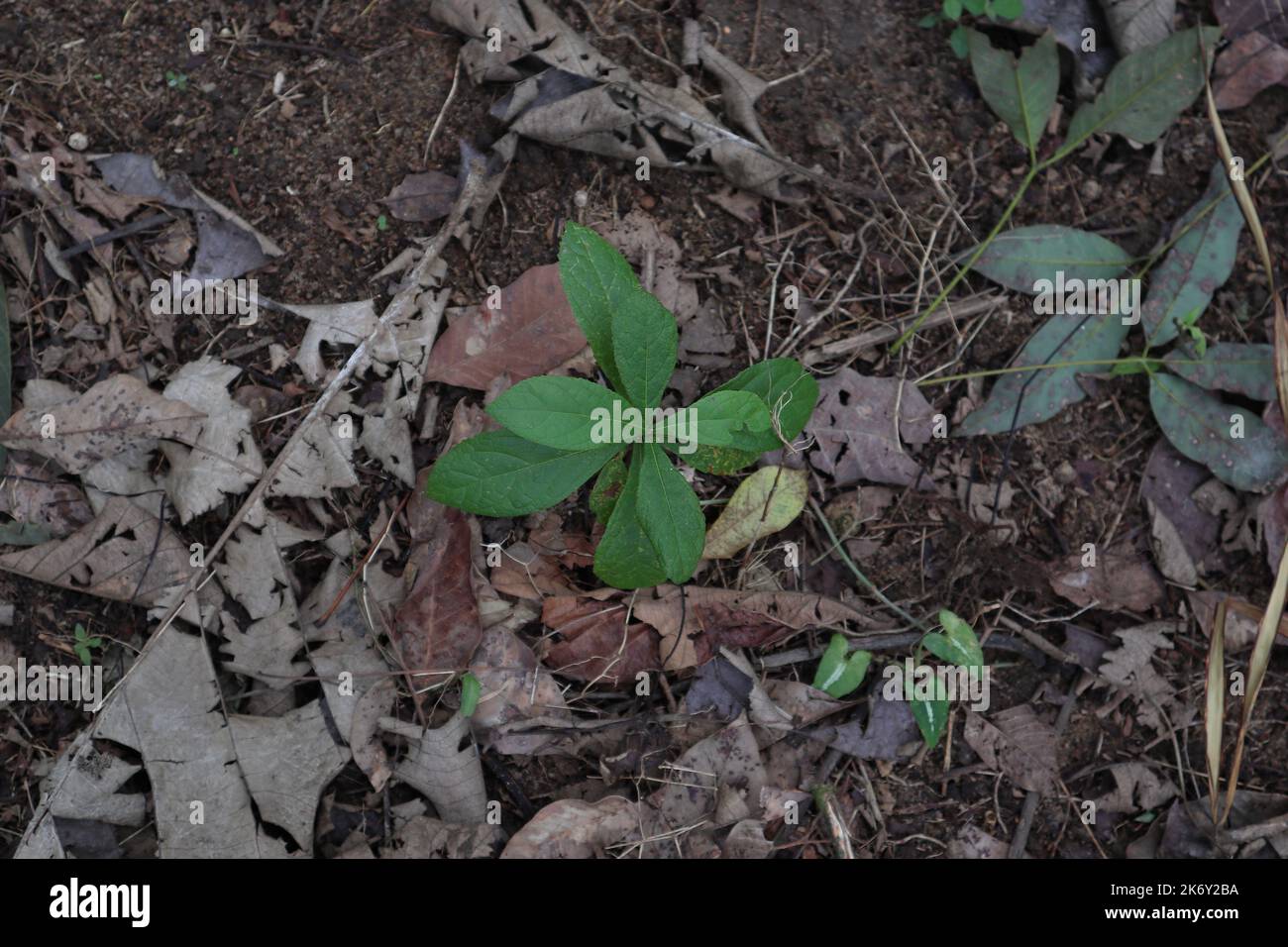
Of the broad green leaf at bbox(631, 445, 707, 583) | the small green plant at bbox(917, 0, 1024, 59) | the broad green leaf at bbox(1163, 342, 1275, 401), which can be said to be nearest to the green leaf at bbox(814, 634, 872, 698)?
the broad green leaf at bbox(631, 445, 707, 583)

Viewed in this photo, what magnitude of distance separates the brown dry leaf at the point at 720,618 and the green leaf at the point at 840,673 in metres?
0.12

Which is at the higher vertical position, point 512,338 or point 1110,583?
point 512,338

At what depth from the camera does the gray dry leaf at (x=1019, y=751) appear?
2.93 metres

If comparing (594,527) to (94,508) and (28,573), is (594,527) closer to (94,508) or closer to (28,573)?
(94,508)

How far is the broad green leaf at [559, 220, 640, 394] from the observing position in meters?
2.45

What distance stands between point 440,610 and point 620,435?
0.83 metres

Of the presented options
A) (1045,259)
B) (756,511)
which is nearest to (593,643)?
(756,511)

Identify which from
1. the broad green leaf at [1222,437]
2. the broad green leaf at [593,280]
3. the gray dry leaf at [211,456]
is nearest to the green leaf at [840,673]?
the broad green leaf at [593,280]

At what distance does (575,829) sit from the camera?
2.68m

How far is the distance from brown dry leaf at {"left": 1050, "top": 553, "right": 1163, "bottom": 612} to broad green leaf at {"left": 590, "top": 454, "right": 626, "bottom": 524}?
158cm

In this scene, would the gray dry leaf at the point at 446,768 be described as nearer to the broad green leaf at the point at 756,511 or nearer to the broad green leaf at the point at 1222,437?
the broad green leaf at the point at 756,511

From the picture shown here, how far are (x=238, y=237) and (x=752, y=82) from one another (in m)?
1.86

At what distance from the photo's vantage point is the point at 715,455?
8.53 ft

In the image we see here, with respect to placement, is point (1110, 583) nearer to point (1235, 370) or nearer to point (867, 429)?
point (1235, 370)
